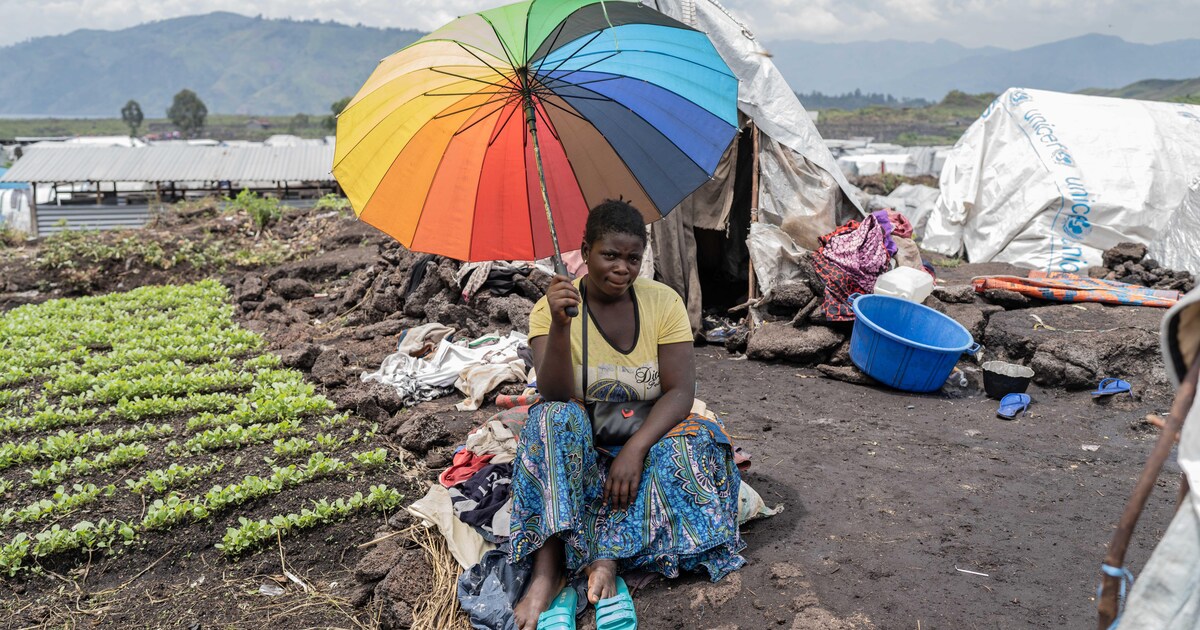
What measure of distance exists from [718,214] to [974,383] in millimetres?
2842

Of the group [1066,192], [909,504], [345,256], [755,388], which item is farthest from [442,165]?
[1066,192]

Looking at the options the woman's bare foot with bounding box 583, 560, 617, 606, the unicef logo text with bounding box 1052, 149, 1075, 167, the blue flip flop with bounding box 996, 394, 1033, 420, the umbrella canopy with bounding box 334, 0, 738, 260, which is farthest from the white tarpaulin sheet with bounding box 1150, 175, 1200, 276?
the woman's bare foot with bounding box 583, 560, 617, 606

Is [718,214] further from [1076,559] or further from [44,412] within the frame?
[44,412]

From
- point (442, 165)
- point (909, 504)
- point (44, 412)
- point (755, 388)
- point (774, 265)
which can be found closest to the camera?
point (442, 165)

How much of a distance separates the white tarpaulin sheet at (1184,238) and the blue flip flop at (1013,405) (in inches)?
190

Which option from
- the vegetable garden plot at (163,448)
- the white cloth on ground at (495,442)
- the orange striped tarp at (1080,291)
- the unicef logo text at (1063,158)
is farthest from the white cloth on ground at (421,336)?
the unicef logo text at (1063,158)

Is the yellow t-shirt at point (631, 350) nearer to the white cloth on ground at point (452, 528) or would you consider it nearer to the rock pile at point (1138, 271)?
the white cloth on ground at point (452, 528)

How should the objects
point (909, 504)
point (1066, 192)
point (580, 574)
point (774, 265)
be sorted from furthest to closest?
1. point (1066, 192)
2. point (774, 265)
3. point (909, 504)
4. point (580, 574)

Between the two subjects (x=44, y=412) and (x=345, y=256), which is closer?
(x=44, y=412)

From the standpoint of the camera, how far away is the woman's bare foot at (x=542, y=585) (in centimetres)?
276

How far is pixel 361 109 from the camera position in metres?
3.11

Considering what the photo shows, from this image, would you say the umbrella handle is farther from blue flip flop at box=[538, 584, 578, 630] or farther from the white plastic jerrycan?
the white plastic jerrycan

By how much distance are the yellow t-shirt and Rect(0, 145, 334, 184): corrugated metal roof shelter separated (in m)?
17.3

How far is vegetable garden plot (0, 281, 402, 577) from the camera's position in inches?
146
